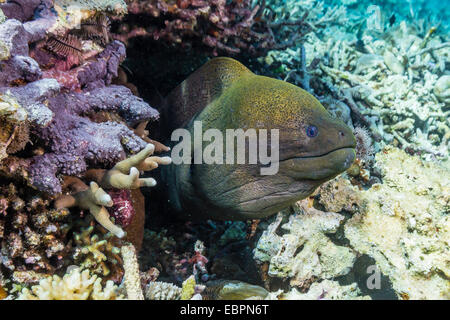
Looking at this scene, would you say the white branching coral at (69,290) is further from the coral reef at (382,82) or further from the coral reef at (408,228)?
the coral reef at (382,82)

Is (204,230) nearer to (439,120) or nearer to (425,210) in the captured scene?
(425,210)

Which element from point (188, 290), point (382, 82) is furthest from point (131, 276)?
point (382, 82)

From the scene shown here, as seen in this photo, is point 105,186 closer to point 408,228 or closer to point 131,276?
point 131,276

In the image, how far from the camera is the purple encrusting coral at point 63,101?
71.4 inches

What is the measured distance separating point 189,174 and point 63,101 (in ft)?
4.04

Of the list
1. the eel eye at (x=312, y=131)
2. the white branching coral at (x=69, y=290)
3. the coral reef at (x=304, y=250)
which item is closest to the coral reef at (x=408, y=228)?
the coral reef at (x=304, y=250)

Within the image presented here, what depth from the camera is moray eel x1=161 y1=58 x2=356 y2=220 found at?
2.28m

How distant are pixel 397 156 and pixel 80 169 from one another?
3.39m

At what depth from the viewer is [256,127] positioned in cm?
239

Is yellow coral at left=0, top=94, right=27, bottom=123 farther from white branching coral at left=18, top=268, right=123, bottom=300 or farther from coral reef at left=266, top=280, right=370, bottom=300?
coral reef at left=266, top=280, right=370, bottom=300

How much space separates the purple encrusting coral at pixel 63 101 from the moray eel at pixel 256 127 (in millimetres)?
625

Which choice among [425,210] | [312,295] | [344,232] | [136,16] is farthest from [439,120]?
[136,16]

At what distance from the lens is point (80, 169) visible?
200cm

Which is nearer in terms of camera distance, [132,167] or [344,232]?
[132,167]
